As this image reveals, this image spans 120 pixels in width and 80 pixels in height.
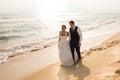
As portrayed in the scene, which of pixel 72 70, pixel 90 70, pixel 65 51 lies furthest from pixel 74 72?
pixel 65 51

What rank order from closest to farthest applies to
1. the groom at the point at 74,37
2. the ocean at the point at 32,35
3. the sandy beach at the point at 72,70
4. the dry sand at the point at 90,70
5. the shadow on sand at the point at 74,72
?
the dry sand at the point at 90,70 → the sandy beach at the point at 72,70 → the shadow on sand at the point at 74,72 → the groom at the point at 74,37 → the ocean at the point at 32,35

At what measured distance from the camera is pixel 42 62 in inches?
453

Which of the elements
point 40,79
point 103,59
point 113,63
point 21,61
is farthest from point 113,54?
point 21,61

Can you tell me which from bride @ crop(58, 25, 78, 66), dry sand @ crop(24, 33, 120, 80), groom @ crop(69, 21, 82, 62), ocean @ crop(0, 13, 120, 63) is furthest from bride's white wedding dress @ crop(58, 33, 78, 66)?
ocean @ crop(0, 13, 120, 63)

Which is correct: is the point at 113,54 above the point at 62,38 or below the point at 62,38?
below

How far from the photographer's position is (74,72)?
8.36 metres

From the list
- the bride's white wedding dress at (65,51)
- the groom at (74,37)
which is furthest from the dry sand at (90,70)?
the groom at (74,37)

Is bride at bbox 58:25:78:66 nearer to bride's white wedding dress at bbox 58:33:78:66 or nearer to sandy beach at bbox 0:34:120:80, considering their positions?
bride's white wedding dress at bbox 58:33:78:66

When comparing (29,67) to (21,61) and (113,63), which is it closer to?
(21,61)

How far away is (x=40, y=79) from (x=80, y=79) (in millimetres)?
1629

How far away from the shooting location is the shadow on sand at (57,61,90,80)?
7719 millimetres

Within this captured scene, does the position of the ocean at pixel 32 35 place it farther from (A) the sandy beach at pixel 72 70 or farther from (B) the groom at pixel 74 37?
(B) the groom at pixel 74 37

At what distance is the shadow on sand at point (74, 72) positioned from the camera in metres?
7.72

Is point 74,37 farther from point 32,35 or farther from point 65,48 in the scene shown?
point 32,35
